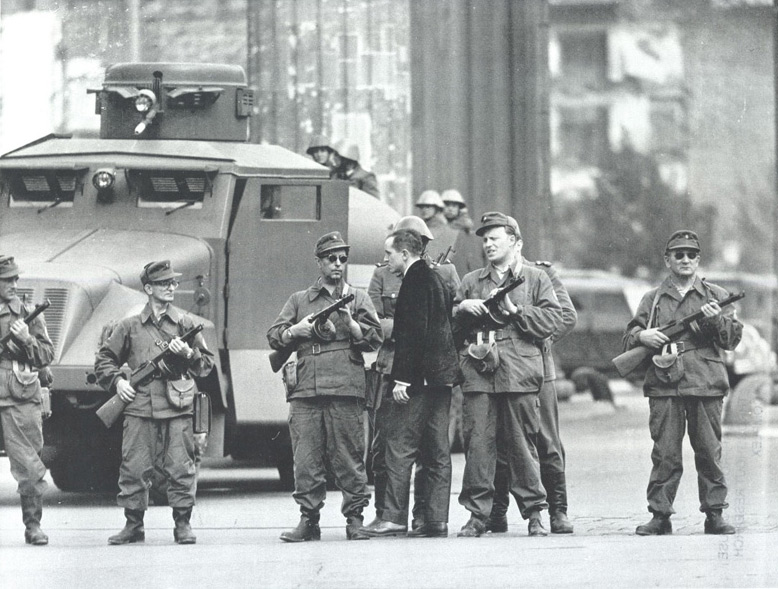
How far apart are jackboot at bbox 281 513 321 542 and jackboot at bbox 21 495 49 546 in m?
1.48

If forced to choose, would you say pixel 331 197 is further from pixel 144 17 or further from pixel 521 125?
pixel 144 17

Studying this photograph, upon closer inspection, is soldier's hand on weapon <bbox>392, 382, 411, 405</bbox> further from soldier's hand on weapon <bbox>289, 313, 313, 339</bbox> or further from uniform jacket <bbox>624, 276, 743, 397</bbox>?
uniform jacket <bbox>624, 276, 743, 397</bbox>

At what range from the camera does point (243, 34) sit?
136 ft

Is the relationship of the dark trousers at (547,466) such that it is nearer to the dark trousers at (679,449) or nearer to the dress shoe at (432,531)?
the dress shoe at (432,531)

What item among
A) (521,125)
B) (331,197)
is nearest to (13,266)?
(331,197)

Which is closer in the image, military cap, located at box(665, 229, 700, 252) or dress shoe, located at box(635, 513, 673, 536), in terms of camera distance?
dress shoe, located at box(635, 513, 673, 536)

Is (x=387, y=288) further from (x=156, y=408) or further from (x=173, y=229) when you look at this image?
(x=173, y=229)

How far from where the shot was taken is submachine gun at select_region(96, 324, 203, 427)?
38.8 feet

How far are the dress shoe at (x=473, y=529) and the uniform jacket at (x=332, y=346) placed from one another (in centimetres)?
103

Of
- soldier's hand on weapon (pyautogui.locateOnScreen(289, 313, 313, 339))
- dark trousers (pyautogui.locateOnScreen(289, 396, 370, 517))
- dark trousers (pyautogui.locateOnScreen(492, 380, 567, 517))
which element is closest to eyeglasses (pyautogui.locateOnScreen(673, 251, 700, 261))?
dark trousers (pyautogui.locateOnScreen(492, 380, 567, 517))

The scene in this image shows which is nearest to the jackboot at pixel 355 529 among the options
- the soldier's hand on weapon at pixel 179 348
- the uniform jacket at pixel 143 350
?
the uniform jacket at pixel 143 350

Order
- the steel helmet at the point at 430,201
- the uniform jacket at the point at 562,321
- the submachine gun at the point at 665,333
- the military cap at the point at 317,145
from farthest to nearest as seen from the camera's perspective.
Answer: the steel helmet at the point at 430,201, the military cap at the point at 317,145, the uniform jacket at the point at 562,321, the submachine gun at the point at 665,333

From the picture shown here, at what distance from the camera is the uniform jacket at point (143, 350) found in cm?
1184

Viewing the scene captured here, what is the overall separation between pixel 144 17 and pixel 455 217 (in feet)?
46.6
